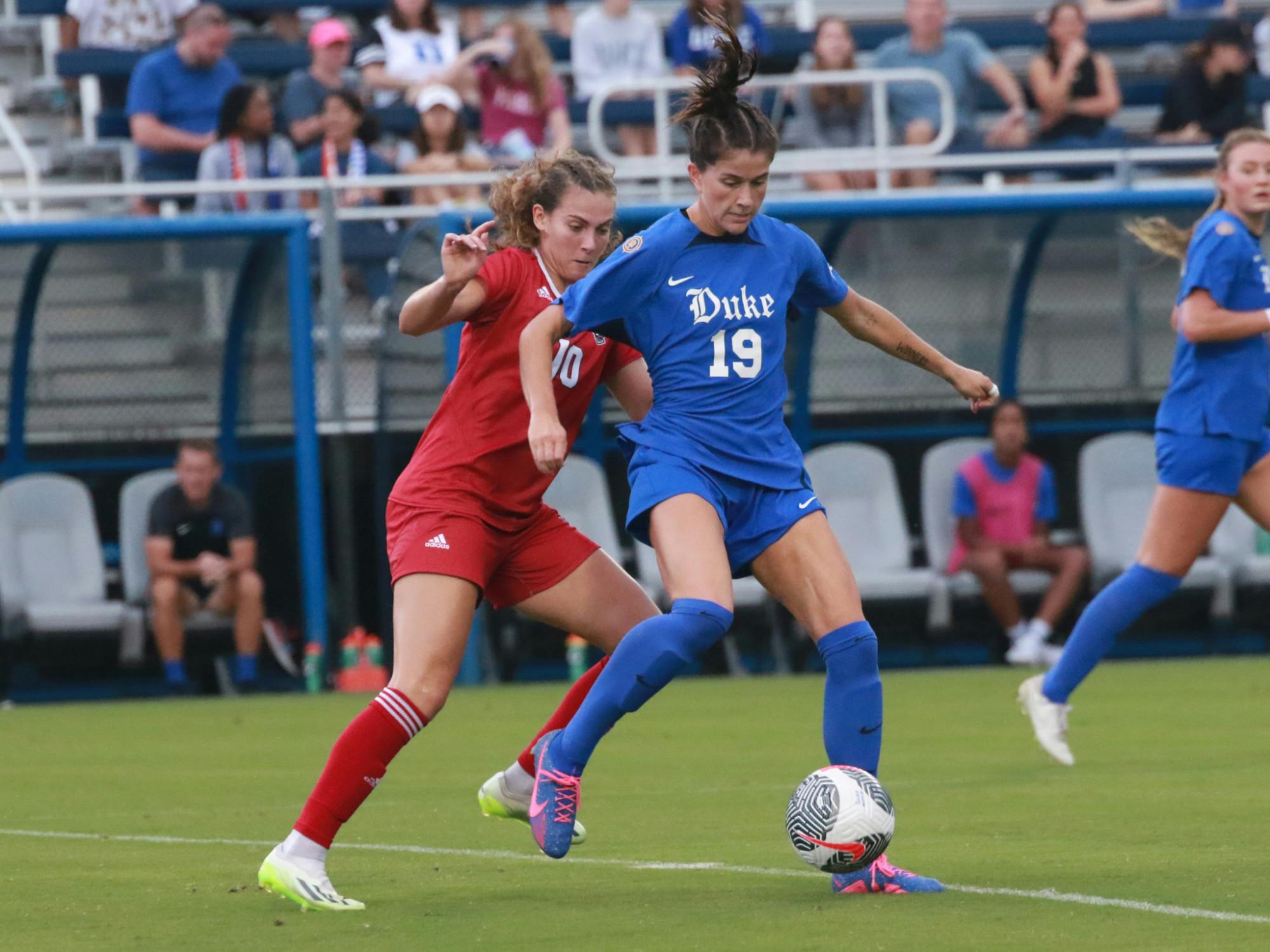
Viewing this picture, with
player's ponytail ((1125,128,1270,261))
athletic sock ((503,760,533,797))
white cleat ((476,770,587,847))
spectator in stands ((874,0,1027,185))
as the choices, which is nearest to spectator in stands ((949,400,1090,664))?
spectator in stands ((874,0,1027,185))

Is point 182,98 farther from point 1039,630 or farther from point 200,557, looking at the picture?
point 1039,630

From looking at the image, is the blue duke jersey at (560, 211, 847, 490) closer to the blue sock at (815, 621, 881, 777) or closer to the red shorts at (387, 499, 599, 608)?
the blue sock at (815, 621, 881, 777)

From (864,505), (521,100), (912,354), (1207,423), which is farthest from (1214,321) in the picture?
Answer: (521,100)

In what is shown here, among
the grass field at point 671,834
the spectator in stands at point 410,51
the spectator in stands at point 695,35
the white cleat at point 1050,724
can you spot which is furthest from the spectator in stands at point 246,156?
the white cleat at point 1050,724

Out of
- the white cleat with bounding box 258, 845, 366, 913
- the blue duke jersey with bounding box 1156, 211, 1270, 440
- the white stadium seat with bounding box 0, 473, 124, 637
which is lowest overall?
the white stadium seat with bounding box 0, 473, 124, 637

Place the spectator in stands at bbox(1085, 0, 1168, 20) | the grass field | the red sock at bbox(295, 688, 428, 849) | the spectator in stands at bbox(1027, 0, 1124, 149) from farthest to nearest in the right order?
the spectator in stands at bbox(1085, 0, 1168, 20)
the spectator in stands at bbox(1027, 0, 1124, 149)
the red sock at bbox(295, 688, 428, 849)
the grass field

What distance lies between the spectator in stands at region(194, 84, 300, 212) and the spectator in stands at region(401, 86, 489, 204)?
90 centimetres

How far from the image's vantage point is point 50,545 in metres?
13.3

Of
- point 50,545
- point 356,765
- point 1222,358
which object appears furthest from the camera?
point 50,545

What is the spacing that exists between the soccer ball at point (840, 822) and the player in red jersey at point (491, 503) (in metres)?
0.95

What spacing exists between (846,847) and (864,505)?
895 cm

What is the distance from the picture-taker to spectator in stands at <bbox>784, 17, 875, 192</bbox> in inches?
581

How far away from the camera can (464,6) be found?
1653 cm

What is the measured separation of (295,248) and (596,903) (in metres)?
8.15
